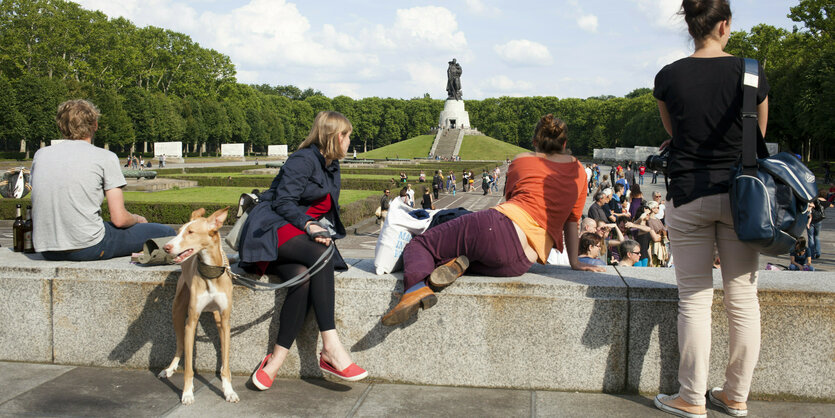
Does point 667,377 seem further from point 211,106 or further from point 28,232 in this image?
point 211,106

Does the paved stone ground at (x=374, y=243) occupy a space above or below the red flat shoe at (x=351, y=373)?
below

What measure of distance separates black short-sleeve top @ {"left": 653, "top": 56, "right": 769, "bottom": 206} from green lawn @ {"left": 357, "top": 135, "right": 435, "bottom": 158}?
7275 cm

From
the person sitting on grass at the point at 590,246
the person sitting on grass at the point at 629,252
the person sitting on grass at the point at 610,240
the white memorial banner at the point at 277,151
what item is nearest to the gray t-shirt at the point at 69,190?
the person sitting on grass at the point at 590,246

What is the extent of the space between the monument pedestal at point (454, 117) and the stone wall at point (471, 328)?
83904 millimetres

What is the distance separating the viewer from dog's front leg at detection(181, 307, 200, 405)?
360 cm

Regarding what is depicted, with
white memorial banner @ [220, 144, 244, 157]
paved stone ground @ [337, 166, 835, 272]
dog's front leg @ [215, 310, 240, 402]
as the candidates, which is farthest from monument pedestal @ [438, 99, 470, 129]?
dog's front leg @ [215, 310, 240, 402]

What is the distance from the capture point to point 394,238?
4.02 metres

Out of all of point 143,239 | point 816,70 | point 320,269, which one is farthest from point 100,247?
point 816,70

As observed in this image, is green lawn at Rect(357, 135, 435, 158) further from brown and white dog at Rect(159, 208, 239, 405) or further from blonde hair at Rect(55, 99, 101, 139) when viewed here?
brown and white dog at Rect(159, 208, 239, 405)

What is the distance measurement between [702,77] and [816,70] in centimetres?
4612

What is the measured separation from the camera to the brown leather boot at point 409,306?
348 cm

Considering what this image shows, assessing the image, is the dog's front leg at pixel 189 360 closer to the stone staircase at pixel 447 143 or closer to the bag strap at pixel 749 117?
the bag strap at pixel 749 117

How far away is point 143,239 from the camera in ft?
15.2

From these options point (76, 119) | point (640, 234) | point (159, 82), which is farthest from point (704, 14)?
point (159, 82)
